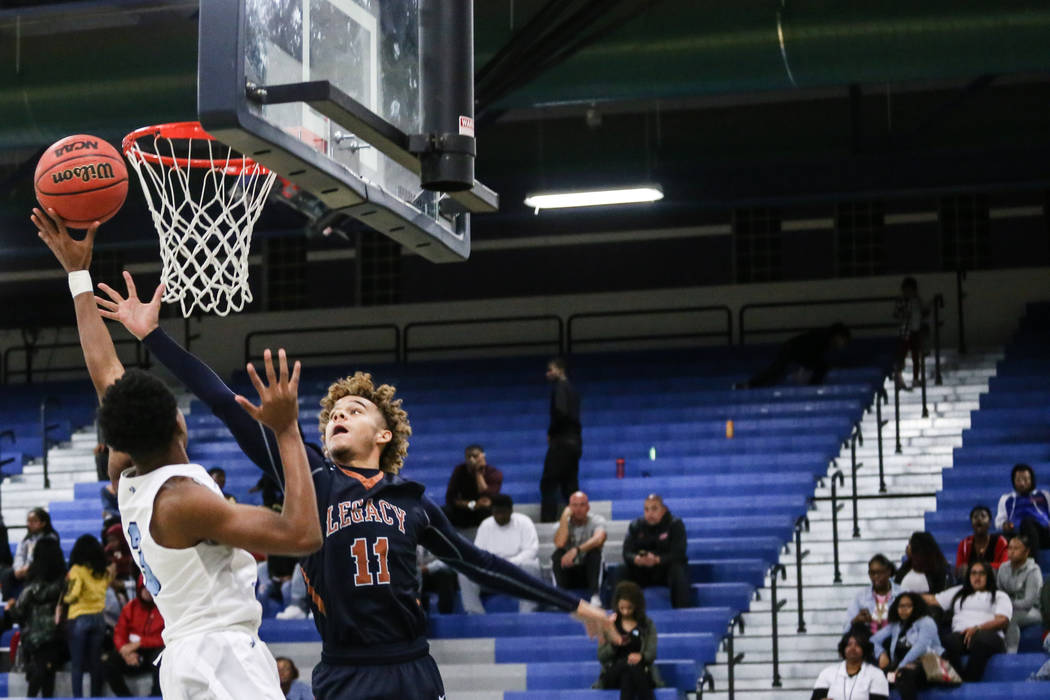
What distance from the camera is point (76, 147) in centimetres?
732

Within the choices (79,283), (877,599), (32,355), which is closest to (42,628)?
(877,599)

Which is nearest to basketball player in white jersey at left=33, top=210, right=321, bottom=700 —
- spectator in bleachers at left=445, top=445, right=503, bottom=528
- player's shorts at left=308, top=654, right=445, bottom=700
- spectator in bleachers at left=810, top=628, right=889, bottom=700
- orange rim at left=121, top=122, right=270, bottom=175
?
player's shorts at left=308, top=654, right=445, bottom=700

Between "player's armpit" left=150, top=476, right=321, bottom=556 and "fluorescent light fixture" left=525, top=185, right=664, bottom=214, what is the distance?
1344cm

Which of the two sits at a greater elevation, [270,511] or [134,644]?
[270,511]

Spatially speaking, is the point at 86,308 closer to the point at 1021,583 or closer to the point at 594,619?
the point at 594,619

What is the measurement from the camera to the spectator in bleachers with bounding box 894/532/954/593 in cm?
1382

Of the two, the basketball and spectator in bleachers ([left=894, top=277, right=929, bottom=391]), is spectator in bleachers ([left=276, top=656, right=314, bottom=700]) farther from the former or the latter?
spectator in bleachers ([left=894, top=277, right=929, bottom=391])

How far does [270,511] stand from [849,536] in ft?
39.5

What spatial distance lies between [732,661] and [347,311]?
12.8 m

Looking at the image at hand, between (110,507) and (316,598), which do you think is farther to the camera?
(110,507)

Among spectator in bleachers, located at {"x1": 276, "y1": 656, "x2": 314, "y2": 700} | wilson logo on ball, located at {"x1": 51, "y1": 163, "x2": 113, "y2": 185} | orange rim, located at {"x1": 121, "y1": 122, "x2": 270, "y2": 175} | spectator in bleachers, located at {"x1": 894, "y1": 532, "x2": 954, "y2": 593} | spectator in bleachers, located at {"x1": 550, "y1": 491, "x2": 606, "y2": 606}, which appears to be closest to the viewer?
wilson logo on ball, located at {"x1": 51, "y1": 163, "x2": 113, "y2": 185}

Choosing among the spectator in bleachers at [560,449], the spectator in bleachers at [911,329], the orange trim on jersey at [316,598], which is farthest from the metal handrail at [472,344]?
the orange trim on jersey at [316,598]

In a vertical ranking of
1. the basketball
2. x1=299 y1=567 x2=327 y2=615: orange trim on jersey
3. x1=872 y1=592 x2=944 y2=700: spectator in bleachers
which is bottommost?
x1=872 y1=592 x2=944 y2=700: spectator in bleachers

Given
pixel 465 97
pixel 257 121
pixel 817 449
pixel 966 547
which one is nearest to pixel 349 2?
pixel 465 97
